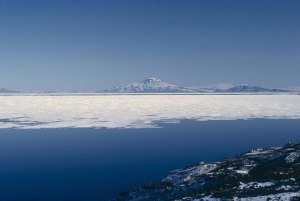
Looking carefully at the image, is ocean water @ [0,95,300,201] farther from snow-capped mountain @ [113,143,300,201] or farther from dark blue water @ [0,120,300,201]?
snow-capped mountain @ [113,143,300,201]

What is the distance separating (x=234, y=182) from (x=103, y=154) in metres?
35.9

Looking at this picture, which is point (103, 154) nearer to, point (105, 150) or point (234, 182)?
point (105, 150)

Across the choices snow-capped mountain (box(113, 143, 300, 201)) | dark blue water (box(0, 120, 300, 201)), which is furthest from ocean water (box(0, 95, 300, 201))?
snow-capped mountain (box(113, 143, 300, 201))

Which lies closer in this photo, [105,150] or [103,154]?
[103,154]

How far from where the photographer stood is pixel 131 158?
220ft

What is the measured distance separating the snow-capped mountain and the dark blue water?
5738mm

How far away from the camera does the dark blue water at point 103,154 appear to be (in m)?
47.7

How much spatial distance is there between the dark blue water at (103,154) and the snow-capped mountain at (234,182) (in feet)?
18.8

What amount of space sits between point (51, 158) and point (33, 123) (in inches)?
2093

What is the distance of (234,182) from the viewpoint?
39250 mm

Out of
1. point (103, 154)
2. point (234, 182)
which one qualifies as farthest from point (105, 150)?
point (234, 182)

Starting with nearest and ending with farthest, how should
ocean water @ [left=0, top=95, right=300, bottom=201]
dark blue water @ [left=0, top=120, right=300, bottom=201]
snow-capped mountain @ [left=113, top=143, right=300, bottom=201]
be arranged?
snow-capped mountain @ [left=113, top=143, right=300, bottom=201]
dark blue water @ [left=0, top=120, right=300, bottom=201]
ocean water @ [left=0, top=95, right=300, bottom=201]

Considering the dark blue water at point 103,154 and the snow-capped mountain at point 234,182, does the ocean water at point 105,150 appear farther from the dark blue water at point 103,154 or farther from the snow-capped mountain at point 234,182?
the snow-capped mountain at point 234,182

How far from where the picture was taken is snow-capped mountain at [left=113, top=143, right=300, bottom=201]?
33.8m
